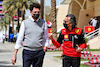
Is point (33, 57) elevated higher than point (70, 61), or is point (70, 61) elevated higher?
point (33, 57)

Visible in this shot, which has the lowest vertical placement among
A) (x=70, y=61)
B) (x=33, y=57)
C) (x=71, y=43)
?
(x=70, y=61)

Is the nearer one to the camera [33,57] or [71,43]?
[33,57]

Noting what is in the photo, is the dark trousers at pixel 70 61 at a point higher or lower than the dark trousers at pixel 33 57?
lower

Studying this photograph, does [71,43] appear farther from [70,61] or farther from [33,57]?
[33,57]

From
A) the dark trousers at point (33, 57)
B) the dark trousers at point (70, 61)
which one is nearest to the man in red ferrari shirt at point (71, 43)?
the dark trousers at point (70, 61)

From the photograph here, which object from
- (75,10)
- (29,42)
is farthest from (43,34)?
(75,10)

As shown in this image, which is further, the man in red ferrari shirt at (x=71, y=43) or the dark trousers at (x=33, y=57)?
the man in red ferrari shirt at (x=71, y=43)

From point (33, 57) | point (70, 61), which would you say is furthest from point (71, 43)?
point (33, 57)

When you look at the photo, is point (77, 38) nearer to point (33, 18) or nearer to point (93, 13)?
point (33, 18)

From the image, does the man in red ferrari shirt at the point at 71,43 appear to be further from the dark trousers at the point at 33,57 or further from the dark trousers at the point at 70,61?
the dark trousers at the point at 33,57

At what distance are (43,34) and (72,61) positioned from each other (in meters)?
0.91

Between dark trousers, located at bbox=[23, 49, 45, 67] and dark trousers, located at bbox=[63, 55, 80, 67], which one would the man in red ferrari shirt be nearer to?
dark trousers, located at bbox=[63, 55, 80, 67]

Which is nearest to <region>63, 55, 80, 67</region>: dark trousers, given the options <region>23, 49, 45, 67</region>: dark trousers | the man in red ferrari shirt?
the man in red ferrari shirt

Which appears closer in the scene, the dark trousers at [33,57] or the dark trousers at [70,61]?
the dark trousers at [33,57]
